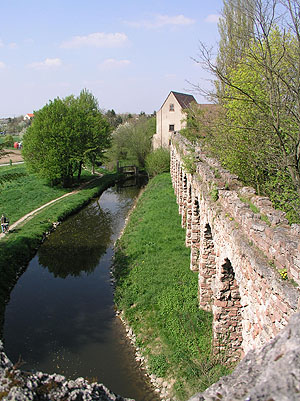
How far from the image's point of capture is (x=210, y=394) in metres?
2.41

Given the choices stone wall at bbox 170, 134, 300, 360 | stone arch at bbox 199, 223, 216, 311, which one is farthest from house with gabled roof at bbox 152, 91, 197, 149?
stone arch at bbox 199, 223, 216, 311

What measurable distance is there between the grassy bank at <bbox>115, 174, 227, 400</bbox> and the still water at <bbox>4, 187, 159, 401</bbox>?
2.31 feet

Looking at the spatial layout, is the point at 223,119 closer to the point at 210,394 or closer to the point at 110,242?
the point at 110,242

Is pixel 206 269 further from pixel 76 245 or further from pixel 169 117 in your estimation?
pixel 169 117

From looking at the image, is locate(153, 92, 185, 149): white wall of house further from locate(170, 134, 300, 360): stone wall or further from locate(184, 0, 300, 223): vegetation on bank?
locate(170, 134, 300, 360): stone wall

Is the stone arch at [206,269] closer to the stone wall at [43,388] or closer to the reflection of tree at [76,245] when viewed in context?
the reflection of tree at [76,245]

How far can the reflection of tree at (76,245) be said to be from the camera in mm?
17547

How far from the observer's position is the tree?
31.2m

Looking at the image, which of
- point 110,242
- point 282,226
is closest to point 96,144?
point 110,242

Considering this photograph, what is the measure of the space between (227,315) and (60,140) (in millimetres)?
26214

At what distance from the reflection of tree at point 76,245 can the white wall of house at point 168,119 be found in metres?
19.0

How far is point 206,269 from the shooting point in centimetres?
1148

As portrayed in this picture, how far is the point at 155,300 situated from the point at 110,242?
8.51 meters

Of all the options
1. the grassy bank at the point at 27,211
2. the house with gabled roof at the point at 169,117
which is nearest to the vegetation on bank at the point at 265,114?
the grassy bank at the point at 27,211
